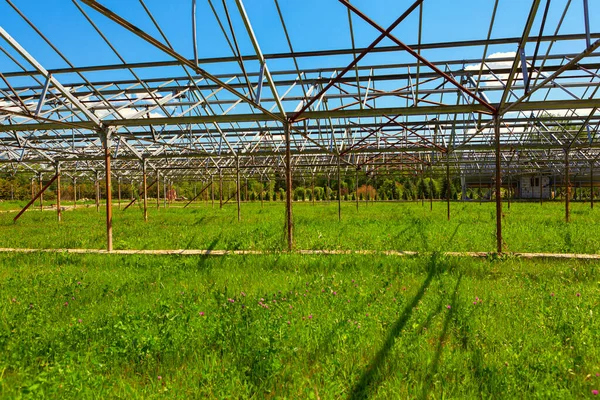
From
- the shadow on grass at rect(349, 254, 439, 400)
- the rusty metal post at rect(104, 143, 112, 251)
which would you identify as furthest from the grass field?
the rusty metal post at rect(104, 143, 112, 251)

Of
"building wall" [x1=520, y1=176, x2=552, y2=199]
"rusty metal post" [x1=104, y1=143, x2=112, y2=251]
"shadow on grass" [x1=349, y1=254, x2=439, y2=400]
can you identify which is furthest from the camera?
"building wall" [x1=520, y1=176, x2=552, y2=199]

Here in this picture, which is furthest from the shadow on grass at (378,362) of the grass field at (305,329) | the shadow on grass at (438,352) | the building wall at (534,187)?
the building wall at (534,187)

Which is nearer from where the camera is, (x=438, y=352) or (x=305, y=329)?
(x=438, y=352)

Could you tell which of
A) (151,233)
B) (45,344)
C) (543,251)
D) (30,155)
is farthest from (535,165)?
(30,155)

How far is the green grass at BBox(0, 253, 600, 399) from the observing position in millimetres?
2533

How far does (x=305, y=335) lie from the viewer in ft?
10.8

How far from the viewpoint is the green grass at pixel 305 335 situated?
8.31 feet

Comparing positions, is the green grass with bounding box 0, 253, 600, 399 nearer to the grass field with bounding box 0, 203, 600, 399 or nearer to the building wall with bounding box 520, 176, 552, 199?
the grass field with bounding box 0, 203, 600, 399

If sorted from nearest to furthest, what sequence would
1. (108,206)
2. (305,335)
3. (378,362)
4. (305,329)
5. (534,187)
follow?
(378,362), (305,335), (305,329), (108,206), (534,187)

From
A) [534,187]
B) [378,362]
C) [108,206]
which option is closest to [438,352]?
[378,362]

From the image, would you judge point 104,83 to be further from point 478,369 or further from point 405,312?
point 478,369

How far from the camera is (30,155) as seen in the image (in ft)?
67.5

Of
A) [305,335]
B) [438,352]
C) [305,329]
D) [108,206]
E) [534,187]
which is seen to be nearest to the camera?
[438,352]

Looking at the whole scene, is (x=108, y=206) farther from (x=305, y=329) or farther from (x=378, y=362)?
(x=378, y=362)
